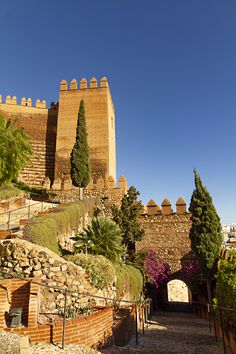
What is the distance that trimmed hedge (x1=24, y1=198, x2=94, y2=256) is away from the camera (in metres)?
7.60

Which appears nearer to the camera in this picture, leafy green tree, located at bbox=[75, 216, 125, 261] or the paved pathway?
the paved pathway

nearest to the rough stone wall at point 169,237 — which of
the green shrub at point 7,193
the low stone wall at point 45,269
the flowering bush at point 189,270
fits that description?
the flowering bush at point 189,270

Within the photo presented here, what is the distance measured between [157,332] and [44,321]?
582 cm

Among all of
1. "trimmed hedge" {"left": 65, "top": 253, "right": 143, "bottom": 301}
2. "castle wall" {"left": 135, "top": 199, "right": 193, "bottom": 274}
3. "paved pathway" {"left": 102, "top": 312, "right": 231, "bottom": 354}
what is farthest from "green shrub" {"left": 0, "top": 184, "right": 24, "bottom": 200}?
"paved pathway" {"left": 102, "top": 312, "right": 231, "bottom": 354}

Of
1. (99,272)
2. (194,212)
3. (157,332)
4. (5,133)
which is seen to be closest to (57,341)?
(99,272)

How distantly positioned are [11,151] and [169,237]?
1081 cm

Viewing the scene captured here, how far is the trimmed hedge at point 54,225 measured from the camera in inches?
299

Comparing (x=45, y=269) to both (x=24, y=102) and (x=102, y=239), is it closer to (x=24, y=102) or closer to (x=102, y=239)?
(x=102, y=239)

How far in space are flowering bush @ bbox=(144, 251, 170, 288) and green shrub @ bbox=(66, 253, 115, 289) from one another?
7467 mm

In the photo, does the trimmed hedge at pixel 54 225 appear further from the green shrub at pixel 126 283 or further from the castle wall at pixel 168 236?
the castle wall at pixel 168 236

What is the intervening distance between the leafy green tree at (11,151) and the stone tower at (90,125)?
12.6 metres

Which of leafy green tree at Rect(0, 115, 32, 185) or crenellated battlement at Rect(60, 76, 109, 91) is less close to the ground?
crenellated battlement at Rect(60, 76, 109, 91)

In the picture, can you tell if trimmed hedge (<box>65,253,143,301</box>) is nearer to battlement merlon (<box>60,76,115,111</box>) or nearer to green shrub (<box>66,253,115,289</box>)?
green shrub (<box>66,253,115,289</box>)

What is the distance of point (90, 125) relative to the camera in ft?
80.4
